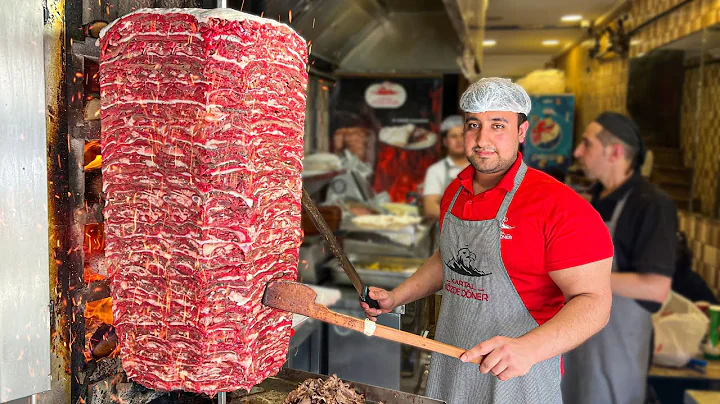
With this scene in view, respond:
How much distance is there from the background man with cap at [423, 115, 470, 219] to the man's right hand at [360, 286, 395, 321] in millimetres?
2935

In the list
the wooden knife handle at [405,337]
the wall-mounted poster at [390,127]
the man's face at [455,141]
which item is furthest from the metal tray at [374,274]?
the wooden knife handle at [405,337]

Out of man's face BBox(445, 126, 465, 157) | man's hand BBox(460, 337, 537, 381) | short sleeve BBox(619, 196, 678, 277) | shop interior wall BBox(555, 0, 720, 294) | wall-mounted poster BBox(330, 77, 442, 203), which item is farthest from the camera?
wall-mounted poster BBox(330, 77, 442, 203)

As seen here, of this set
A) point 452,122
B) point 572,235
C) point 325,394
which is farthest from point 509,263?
point 452,122

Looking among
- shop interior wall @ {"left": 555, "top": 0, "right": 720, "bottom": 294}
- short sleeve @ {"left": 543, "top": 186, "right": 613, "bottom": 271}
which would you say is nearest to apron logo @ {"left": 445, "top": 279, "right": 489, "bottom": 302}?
short sleeve @ {"left": 543, "top": 186, "right": 613, "bottom": 271}

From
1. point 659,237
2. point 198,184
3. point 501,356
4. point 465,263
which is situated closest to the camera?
point 198,184

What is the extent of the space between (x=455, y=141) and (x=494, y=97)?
10.0 ft

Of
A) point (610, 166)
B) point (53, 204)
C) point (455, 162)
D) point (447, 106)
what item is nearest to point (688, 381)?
point (610, 166)

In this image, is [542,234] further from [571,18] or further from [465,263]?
[571,18]

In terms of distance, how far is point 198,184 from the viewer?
146 cm

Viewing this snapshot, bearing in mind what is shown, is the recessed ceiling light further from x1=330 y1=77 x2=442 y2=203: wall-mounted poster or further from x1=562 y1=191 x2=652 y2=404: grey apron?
x1=562 y1=191 x2=652 y2=404: grey apron

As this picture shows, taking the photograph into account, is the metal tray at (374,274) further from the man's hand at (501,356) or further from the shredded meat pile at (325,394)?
the man's hand at (501,356)

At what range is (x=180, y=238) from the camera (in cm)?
152

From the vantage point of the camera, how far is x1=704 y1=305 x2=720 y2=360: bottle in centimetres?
380

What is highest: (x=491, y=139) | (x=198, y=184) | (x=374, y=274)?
(x=491, y=139)
